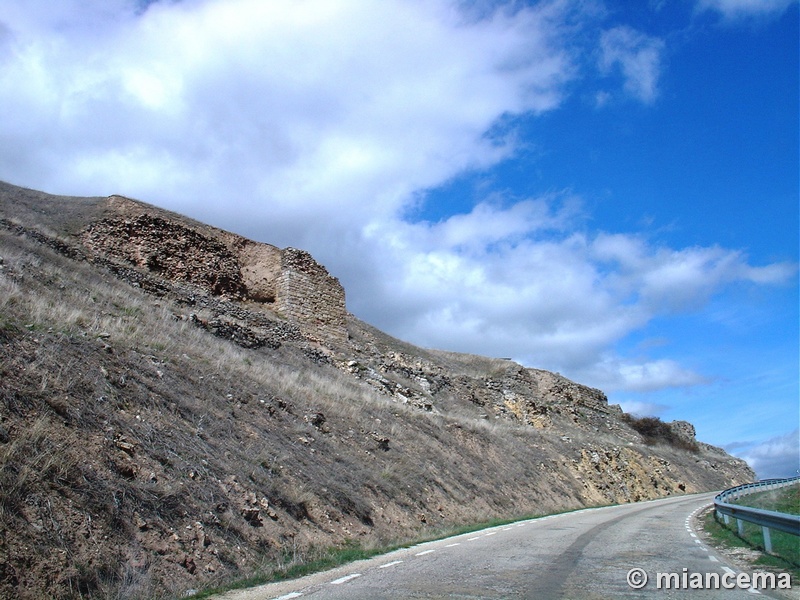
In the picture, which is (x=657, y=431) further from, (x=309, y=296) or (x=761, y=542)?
(x=761, y=542)

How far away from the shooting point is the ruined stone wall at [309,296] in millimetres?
28906

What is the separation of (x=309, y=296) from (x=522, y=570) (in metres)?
22.9

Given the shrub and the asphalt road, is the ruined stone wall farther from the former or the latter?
the shrub

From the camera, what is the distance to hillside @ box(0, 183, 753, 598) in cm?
708

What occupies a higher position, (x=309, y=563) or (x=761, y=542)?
(x=761, y=542)

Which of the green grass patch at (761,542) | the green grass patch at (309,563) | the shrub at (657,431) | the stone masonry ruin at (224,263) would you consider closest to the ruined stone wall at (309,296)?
the stone masonry ruin at (224,263)

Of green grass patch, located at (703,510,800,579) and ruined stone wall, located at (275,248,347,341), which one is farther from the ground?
ruined stone wall, located at (275,248,347,341)

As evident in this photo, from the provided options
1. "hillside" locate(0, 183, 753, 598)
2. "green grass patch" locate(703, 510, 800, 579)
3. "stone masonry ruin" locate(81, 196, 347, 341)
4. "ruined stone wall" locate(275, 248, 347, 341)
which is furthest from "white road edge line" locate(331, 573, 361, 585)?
"ruined stone wall" locate(275, 248, 347, 341)

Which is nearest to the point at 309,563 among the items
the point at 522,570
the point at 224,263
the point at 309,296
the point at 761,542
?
the point at 522,570

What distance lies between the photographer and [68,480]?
722 cm

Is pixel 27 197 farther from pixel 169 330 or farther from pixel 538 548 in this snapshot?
pixel 538 548

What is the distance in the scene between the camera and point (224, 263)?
1095 inches

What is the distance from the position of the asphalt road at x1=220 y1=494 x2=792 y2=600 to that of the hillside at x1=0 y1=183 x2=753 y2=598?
131 centimetres

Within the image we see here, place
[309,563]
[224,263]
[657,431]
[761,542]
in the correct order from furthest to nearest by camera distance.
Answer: [657,431]
[224,263]
[761,542]
[309,563]
